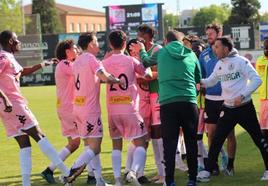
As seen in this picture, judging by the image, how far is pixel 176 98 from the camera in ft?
25.8

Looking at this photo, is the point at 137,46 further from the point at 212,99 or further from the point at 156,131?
the point at 212,99

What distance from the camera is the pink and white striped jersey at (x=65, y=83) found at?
362 inches

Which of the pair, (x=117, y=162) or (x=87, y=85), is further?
(x=117, y=162)

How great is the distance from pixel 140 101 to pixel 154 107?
23cm

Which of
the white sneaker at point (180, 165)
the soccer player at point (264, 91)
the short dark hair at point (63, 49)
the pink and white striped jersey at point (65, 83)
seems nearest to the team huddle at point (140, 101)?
the pink and white striped jersey at point (65, 83)

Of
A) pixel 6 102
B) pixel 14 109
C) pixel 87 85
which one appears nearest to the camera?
pixel 6 102

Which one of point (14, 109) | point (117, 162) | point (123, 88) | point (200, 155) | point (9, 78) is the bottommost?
point (200, 155)

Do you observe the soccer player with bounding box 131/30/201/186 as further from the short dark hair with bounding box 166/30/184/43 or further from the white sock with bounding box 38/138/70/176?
the white sock with bounding box 38/138/70/176

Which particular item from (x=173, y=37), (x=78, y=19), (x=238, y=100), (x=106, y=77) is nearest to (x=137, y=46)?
(x=173, y=37)

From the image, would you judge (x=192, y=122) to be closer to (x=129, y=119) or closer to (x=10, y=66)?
(x=129, y=119)

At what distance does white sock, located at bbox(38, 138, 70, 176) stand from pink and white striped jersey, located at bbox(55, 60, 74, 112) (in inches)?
38.3

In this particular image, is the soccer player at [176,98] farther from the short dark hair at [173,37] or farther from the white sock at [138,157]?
the white sock at [138,157]

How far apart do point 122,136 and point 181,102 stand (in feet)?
3.51

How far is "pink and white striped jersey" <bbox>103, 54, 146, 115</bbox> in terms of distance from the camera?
8227 mm
